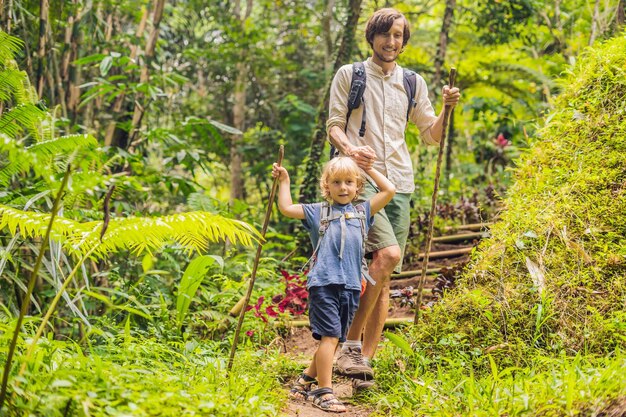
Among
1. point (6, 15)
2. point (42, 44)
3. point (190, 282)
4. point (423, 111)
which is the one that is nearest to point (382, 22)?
point (423, 111)

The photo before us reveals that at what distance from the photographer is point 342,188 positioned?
13.0ft

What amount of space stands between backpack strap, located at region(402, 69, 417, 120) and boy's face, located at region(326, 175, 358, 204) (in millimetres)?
962

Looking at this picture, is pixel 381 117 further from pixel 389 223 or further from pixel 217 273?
pixel 217 273

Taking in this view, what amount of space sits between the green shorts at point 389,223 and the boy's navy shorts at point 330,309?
465mm

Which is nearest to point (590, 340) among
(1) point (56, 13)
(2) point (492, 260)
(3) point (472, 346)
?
(3) point (472, 346)

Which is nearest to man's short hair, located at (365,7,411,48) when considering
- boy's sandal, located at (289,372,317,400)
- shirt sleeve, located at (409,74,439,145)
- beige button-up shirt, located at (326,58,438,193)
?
beige button-up shirt, located at (326,58,438,193)

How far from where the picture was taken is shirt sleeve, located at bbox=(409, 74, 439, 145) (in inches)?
186

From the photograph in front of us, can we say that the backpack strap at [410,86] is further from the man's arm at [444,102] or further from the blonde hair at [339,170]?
the blonde hair at [339,170]

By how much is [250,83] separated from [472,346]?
28.5 ft

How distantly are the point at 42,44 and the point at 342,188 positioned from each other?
3.61 metres

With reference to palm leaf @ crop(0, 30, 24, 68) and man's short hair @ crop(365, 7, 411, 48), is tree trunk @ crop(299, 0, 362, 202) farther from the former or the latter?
palm leaf @ crop(0, 30, 24, 68)

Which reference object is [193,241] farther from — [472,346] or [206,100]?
[206,100]

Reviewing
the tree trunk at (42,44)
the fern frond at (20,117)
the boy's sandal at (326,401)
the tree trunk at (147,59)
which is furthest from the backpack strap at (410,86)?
the tree trunk at (147,59)

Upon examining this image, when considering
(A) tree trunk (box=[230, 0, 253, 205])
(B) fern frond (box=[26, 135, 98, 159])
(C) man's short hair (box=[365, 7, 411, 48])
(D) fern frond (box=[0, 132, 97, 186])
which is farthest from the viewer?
(A) tree trunk (box=[230, 0, 253, 205])
